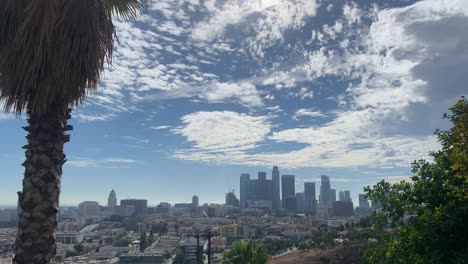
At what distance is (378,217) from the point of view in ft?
32.6

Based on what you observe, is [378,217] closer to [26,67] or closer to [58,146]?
[58,146]

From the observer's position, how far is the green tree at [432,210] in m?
7.15

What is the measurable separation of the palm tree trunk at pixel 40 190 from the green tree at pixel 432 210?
20.6 ft

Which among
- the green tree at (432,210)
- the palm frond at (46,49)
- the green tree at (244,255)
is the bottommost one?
the green tree at (244,255)

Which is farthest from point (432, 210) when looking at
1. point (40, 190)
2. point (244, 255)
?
point (244, 255)

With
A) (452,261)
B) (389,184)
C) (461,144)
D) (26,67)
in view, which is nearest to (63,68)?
(26,67)

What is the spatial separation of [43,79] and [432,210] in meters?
8.18

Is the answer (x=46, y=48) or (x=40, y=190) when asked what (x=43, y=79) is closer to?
(x=46, y=48)

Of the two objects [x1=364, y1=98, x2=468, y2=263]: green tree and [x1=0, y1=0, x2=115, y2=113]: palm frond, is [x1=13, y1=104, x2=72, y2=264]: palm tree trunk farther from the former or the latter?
[x1=364, y1=98, x2=468, y2=263]: green tree

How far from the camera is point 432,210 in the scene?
8.51 m

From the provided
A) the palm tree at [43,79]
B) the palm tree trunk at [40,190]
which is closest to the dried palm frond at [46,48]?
the palm tree at [43,79]

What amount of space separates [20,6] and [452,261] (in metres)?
8.53

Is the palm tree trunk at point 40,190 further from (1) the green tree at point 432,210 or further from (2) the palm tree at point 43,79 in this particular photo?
(1) the green tree at point 432,210

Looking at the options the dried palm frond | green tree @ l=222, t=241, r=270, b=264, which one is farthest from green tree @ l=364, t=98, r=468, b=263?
green tree @ l=222, t=241, r=270, b=264
